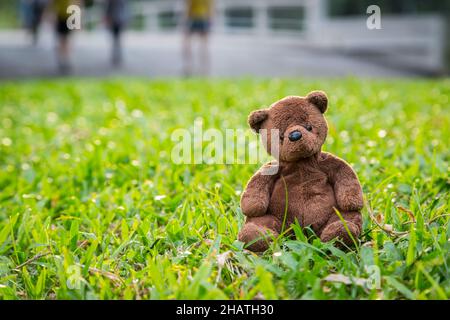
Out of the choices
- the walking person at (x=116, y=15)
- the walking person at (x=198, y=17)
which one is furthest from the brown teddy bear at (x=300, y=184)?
the walking person at (x=116, y=15)

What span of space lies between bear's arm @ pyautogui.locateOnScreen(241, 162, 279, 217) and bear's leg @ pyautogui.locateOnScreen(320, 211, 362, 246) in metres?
A: 0.17

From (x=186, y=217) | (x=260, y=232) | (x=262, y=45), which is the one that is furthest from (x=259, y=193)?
(x=262, y=45)

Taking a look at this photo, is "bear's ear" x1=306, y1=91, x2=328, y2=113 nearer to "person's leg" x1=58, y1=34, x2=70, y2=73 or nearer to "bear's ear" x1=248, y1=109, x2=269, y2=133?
"bear's ear" x1=248, y1=109, x2=269, y2=133

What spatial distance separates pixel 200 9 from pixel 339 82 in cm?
278

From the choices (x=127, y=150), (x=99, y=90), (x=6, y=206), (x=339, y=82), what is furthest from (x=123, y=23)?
(x=6, y=206)

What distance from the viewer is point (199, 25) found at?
799 centimetres

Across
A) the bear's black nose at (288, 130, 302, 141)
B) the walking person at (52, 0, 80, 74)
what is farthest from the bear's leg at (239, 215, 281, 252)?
the walking person at (52, 0, 80, 74)

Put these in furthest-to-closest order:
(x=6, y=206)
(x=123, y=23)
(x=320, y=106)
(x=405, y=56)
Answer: (x=405, y=56) < (x=123, y=23) < (x=6, y=206) < (x=320, y=106)

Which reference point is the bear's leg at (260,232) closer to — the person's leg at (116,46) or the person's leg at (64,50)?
the person's leg at (64,50)

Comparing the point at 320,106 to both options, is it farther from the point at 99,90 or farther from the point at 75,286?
the point at 99,90

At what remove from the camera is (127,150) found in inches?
110

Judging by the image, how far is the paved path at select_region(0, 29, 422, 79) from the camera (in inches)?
360

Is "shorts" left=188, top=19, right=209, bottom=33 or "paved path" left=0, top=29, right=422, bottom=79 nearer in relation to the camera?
"shorts" left=188, top=19, right=209, bottom=33

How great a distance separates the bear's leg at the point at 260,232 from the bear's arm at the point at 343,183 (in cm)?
17
